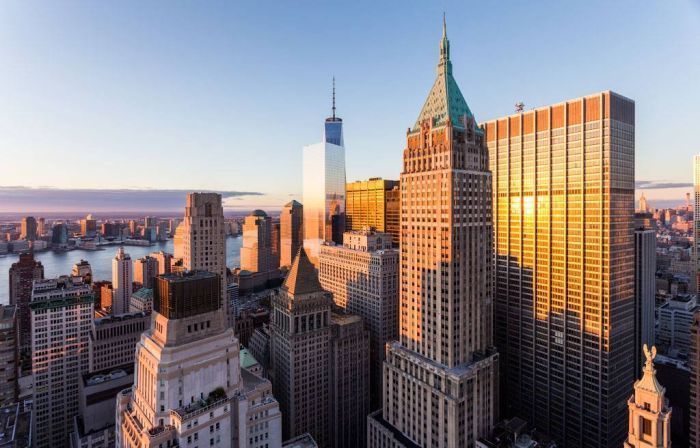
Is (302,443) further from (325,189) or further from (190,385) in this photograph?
(325,189)

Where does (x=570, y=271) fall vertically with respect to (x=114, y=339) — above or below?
above

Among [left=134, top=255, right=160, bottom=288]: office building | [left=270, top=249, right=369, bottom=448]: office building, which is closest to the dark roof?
[left=270, top=249, right=369, bottom=448]: office building

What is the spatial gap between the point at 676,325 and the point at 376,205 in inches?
4805

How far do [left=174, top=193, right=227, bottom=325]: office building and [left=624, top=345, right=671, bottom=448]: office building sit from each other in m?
74.4

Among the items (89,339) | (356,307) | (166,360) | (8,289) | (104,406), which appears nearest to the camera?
(166,360)

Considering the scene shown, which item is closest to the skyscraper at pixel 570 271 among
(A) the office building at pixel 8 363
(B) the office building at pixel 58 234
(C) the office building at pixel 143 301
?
(C) the office building at pixel 143 301

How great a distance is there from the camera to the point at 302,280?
89.3 meters

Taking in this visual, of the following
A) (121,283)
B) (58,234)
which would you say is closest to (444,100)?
(121,283)

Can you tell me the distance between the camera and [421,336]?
69062 millimetres

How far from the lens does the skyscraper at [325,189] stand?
185m

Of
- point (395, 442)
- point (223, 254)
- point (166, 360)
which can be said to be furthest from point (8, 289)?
point (395, 442)

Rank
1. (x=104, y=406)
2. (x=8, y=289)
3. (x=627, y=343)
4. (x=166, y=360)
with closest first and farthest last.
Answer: (x=166, y=360), (x=104, y=406), (x=627, y=343), (x=8, y=289)

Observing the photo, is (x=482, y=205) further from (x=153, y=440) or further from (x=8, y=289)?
(x=8, y=289)

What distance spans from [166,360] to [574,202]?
87.6 m
